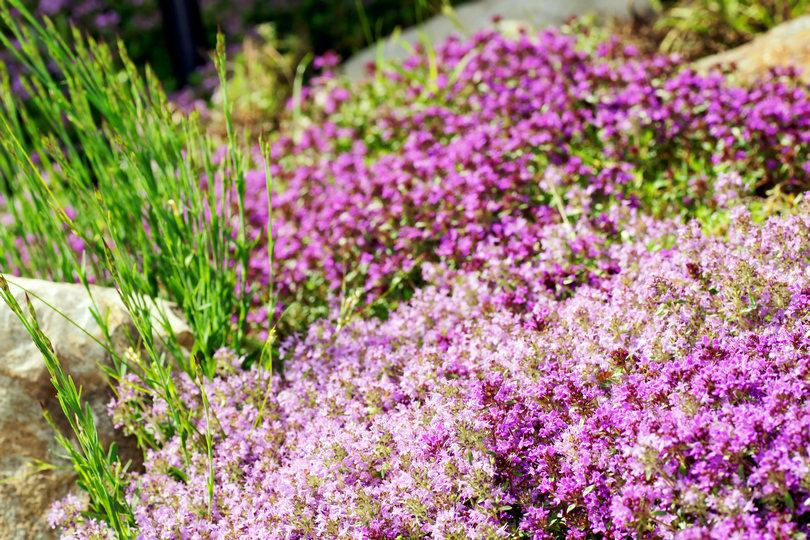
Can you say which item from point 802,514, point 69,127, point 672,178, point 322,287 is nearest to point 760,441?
point 802,514

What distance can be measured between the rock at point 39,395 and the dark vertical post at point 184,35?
24.9 feet

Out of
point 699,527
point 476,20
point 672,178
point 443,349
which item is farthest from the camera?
point 476,20

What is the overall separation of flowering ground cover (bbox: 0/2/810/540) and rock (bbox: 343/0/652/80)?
300cm

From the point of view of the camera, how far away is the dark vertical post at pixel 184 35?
9.38 metres

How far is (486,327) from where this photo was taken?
2.95 metres

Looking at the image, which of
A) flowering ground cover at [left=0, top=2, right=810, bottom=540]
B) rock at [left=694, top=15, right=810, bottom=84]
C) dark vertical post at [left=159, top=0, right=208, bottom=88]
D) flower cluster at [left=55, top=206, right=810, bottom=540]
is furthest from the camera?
dark vertical post at [left=159, top=0, right=208, bottom=88]

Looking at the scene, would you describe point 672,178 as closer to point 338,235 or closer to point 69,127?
point 338,235

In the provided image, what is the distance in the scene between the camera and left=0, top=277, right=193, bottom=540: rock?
2.92m

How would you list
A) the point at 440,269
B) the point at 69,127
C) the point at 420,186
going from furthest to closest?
1. the point at 69,127
2. the point at 420,186
3. the point at 440,269

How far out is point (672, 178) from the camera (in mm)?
3980

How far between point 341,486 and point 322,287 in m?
1.96

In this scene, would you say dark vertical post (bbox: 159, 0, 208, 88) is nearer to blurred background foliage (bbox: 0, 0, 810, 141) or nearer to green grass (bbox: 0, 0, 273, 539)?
blurred background foliage (bbox: 0, 0, 810, 141)

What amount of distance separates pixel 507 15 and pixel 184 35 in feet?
16.6

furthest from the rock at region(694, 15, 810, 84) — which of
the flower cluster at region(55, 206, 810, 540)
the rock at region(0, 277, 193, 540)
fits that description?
the rock at region(0, 277, 193, 540)
